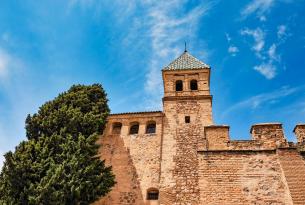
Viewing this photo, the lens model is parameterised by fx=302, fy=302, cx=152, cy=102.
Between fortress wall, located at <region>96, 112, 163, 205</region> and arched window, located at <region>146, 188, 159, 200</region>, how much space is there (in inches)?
7.3

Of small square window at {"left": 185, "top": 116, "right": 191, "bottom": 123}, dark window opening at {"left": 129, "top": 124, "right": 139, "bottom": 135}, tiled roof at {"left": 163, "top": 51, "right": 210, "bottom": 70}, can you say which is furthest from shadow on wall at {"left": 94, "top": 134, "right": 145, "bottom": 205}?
tiled roof at {"left": 163, "top": 51, "right": 210, "bottom": 70}

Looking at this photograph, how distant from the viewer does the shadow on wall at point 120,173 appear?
14.3 metres

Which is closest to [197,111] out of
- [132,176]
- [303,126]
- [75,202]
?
[132,176]

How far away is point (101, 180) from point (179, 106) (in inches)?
276

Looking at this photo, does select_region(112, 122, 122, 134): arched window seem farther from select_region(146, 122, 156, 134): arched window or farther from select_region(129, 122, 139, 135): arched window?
select_region(146, 122, 156, 134): arched window

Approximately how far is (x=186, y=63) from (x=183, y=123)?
5657 mm

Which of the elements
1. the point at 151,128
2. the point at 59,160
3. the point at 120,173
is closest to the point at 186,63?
the point at 151,128

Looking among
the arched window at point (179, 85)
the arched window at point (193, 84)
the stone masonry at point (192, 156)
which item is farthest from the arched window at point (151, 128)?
the arched window at point (193, 84)

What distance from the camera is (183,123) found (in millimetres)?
16938

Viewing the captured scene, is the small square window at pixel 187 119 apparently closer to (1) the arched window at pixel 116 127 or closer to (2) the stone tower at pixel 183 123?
(2) the stone tower at pixel 183 123

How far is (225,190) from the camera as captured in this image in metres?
10.4

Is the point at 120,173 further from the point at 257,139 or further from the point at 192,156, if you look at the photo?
the point at 257,139

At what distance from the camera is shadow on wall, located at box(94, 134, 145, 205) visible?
1426 centimetres

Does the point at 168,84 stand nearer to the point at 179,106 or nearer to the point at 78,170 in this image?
the point at 179,106
